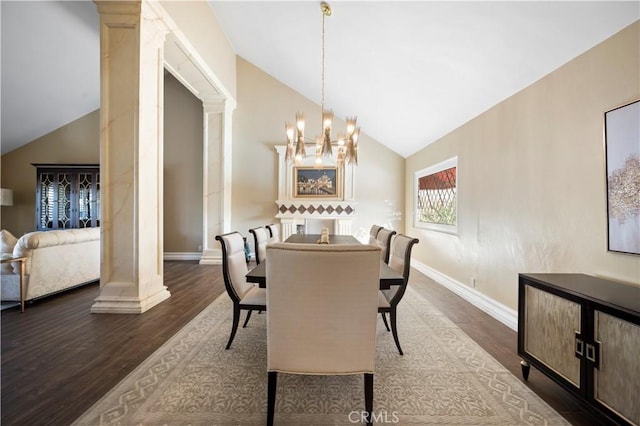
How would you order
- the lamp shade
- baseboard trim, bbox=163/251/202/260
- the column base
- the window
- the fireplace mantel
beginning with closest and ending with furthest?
the column base < the window < the lamp shade < the fireplace mantel < baseboard trim, bbox=163/251/202/260

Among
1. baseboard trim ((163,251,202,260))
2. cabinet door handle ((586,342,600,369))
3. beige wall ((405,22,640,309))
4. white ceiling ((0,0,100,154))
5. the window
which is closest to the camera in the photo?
cabinet door handle ((586,342,600,369))

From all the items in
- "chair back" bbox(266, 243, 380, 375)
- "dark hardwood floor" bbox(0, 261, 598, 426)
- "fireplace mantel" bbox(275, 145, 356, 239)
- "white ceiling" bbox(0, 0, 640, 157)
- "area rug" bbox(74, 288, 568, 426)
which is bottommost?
"area rug" bbox(74, 288, 568, 426)

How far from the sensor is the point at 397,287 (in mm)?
2176

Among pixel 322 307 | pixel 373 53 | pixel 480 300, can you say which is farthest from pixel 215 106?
pixel 480 300

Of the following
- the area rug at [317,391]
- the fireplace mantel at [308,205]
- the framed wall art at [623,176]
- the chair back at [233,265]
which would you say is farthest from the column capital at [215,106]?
the framed wall art at [623,176]

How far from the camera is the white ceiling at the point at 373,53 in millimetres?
2080

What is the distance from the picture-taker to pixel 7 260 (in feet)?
9.17

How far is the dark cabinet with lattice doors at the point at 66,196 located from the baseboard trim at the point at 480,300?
22.5ft

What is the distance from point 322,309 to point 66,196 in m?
7.22

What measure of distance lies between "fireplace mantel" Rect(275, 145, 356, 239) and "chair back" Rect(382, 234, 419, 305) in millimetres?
3658

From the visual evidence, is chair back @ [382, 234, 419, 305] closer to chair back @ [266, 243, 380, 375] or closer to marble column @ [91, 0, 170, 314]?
chair back @ [266, 243, 380, 375]

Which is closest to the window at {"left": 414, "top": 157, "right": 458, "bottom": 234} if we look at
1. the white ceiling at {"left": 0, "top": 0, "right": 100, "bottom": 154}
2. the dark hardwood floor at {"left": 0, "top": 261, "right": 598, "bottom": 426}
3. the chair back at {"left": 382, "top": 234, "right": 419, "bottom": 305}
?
the dark hardwood floor at {"left": 0, "top": 261, "right": 598, "bottom": 426}

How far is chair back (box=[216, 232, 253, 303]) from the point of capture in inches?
81.0

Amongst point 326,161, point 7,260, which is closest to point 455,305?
point 326,161
